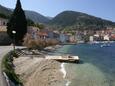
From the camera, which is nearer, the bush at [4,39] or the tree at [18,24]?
the tree at [18,24]

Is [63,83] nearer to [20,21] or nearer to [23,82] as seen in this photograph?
[23,82]

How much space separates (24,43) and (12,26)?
189 inches

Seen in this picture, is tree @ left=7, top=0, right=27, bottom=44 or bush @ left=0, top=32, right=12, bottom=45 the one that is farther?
bush @ left=0, top=32, right=12, bottom=45

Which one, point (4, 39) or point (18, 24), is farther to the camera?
point (4, 39)

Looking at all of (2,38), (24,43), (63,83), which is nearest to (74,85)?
(63,83)

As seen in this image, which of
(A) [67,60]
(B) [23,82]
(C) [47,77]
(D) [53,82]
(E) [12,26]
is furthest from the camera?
(E) [12,26]

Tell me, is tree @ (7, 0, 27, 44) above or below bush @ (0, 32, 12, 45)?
above

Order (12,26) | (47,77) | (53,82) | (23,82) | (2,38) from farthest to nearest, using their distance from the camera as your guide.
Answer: (2,38), (12,26), (47,77), (53,82), (23,82)

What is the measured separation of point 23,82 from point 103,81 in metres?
8.41

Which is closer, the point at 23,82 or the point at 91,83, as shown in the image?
the point at 23,82

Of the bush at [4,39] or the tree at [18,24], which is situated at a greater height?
the tree at [18,24]

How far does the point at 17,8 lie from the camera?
70.8 m

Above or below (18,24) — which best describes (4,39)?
below

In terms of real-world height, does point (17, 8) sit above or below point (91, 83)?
above
